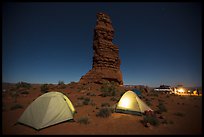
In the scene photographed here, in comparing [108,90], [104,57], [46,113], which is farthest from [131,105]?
[104,57]

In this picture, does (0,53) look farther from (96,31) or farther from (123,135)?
(96,31)

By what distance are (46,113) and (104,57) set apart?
26885 mm

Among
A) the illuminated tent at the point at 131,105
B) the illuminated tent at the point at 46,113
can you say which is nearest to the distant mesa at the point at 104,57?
the illuminated tent at the point at 131,105

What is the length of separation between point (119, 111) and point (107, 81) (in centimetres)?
2117

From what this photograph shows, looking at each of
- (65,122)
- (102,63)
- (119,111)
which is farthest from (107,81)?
(65,122)

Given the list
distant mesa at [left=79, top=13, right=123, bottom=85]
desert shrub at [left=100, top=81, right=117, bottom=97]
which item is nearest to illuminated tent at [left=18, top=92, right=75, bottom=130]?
desert shrub at [left=100, top=81, right=117, bottom=97]

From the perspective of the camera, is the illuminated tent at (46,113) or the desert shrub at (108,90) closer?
the illuminated tent at (46,113)

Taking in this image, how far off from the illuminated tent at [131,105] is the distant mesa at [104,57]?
20.4 metres

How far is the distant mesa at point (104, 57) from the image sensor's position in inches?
1179

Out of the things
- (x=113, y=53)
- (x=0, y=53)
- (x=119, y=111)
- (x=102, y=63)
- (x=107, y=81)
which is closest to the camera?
(x=0, y=53)

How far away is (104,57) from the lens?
31906 millimetres

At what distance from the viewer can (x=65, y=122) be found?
6289mm

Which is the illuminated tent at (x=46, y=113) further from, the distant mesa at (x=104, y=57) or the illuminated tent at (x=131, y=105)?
the distant mesa at (x=104, y=57)

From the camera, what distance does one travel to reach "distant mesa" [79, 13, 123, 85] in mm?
29938
